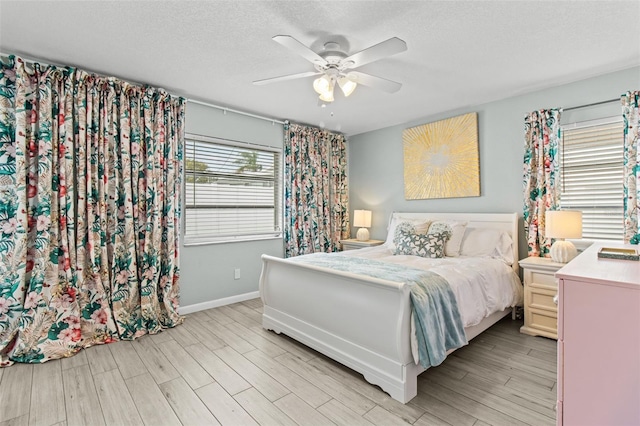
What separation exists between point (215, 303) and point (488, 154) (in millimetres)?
3762

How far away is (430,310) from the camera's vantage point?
6.61 ft

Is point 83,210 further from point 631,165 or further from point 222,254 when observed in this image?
point 631,165

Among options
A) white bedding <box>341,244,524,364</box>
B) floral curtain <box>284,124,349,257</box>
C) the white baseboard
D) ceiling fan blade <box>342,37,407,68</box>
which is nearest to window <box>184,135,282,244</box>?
floral curtain <box>284,124,349,257</box>

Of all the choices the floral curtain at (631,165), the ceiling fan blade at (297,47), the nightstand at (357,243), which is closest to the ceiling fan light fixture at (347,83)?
Answer: the ceiling fan blade at (297,47)

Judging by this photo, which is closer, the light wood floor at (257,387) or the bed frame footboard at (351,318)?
the light wood floor at (257,387)

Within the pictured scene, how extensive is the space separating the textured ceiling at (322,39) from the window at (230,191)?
29.8 inches

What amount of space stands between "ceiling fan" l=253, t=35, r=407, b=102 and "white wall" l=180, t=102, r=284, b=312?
5.06ft

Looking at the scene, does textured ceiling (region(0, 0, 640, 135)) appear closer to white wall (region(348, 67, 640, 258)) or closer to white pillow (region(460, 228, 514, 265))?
white wall (region(348, 67, 640, 258))

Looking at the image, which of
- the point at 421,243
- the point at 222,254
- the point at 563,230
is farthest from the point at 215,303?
the point at 563,230

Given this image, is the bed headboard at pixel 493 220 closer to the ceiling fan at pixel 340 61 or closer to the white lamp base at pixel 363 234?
the white lamp base at pixel 363 234

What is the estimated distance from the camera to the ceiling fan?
192 cm

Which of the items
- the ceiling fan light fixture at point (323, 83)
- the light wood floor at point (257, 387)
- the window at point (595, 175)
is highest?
the ceiling fan light fixture at point (323, 83)

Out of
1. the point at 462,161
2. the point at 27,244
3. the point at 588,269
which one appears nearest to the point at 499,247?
the point at 462,161

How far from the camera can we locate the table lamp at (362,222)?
189 inches
